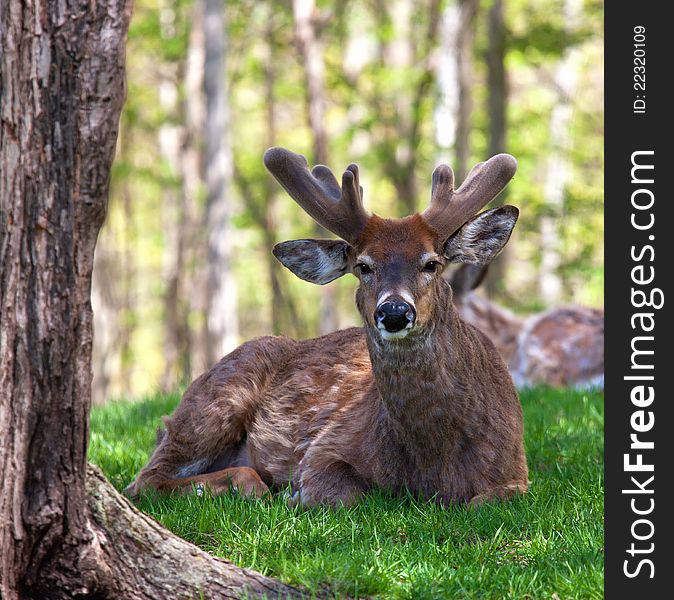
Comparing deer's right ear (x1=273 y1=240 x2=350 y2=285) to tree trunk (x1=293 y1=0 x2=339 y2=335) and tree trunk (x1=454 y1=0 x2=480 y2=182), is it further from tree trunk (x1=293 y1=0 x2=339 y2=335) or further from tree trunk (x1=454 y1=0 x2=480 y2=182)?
tree trunk (x1=293 y1=0 x2=339 y2=335)

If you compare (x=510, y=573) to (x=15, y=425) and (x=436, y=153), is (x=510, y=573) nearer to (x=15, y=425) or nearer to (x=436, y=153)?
(x=15, y=425)

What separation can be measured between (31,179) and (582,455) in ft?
13.9

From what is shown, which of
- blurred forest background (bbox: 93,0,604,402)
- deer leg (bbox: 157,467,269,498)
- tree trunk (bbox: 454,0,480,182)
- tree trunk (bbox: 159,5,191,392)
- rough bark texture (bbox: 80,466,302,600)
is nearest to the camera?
rough bark texture (bbox: 80,466,302,600)

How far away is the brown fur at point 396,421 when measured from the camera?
5.80 metres

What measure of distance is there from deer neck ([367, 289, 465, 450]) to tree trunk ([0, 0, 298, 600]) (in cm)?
221

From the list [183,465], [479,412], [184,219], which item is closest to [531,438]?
[479,412]

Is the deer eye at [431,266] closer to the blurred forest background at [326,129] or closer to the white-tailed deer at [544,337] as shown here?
the white-tailed deer at [544,337]

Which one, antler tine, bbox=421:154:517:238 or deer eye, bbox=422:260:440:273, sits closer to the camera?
deer eye, bbox=422:260:440:273

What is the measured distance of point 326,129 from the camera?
22.6 m

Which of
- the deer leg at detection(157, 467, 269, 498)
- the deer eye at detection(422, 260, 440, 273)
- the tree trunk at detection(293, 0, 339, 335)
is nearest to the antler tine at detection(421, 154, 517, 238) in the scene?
the deer eye at detection(422, 260, 440, 273)

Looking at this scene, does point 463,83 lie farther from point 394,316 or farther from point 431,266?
point 394,316

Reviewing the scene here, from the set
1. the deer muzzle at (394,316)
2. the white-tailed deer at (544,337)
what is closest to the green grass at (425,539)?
the deer muzzle at (394,316)

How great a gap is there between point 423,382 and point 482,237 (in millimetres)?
964

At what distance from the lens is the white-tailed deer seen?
1212 cm
